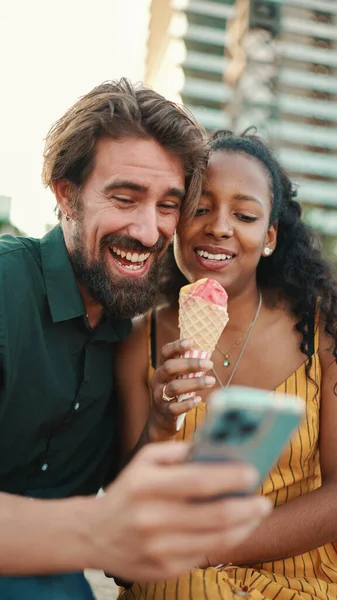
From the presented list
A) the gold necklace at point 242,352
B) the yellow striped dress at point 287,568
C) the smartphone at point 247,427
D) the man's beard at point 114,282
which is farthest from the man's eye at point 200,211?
the smartphone at point 247,427

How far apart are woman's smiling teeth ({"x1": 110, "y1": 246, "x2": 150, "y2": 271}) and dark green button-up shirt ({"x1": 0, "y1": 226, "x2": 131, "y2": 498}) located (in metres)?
0.24

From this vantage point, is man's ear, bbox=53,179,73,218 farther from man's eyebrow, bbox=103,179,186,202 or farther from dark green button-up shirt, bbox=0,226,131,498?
man's eyebrow, bbox=103,179,186,202

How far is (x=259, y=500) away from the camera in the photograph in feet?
4.36

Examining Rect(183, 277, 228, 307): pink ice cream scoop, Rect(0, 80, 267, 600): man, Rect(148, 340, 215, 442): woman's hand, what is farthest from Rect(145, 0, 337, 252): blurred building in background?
Rect(148, 340, 215, 442): woman's hand

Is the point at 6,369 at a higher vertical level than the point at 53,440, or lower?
higher

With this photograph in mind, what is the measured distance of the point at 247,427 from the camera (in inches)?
47.8

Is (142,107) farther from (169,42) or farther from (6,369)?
(169,42)

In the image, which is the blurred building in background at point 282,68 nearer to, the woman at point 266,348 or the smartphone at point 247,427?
the woman at point 266,348

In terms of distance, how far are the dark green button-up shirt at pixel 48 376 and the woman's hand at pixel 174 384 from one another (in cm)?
56

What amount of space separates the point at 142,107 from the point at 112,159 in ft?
1.16

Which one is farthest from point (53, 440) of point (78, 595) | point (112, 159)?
point (112, 159)

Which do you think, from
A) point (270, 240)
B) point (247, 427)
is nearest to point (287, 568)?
point (270, 240)

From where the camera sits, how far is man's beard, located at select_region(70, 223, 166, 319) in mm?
3242

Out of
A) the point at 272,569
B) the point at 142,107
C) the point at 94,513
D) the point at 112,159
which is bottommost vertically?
the point at 272,569
